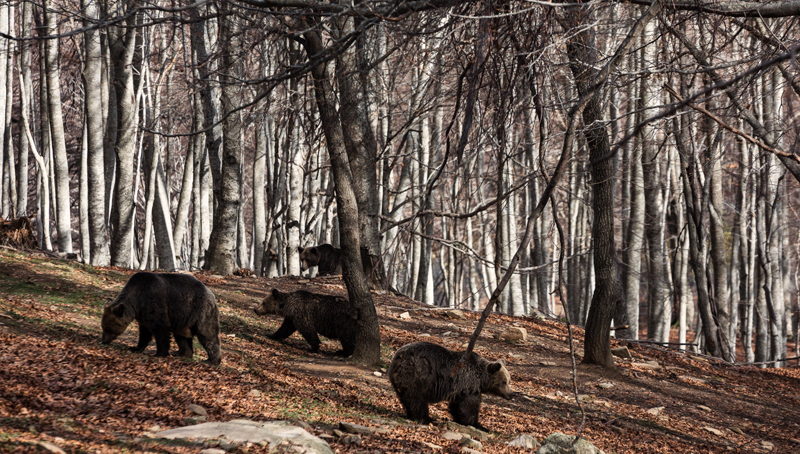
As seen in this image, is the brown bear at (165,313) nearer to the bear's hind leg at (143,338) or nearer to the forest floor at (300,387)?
the bear's hind leg at (143,338)

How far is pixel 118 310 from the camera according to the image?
7.07m

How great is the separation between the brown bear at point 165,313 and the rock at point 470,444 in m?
3.17

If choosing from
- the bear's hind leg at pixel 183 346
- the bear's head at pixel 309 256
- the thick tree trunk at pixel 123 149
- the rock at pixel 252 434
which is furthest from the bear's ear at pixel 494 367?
the bear's head at pixel 309 256

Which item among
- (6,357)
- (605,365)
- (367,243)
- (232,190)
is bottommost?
(605,365)

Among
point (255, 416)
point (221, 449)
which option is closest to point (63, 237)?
point (255, 416)

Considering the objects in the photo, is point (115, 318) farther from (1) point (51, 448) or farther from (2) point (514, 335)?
(2) point (514, 335)

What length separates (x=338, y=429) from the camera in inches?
230

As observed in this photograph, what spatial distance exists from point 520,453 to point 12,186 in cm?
2196

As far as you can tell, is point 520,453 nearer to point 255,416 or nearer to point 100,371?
point 255,416

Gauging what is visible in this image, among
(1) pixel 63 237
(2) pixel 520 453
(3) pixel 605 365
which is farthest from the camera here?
(1) pixel 63 237

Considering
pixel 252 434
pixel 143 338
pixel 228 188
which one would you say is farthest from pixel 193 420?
pixel 228 188

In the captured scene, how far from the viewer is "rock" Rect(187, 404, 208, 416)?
5469 mm

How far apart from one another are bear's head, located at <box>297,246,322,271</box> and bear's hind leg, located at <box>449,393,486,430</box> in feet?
43.1

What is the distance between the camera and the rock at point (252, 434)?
15.4ft
